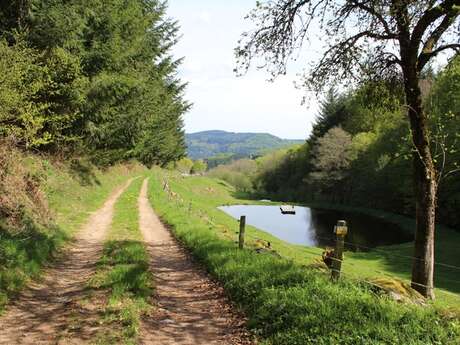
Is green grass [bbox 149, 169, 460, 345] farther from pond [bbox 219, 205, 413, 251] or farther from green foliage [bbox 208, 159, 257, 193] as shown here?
green foliage [bbox 208, 159, 257, 193]

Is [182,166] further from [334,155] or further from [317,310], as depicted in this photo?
[317,310]

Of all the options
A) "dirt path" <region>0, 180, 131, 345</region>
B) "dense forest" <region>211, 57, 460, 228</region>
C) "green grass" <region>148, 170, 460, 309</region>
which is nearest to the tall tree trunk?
"green grass" <region>148, 170, 460, 309</region>

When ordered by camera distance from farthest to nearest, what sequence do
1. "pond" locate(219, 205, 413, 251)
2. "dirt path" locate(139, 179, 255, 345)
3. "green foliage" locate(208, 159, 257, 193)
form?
"green foliage" locate(208, 159, 257, 193)
"pond" locate(219, 205, 413, 251)
"dirt path" locate(139, 179, 255, 345)

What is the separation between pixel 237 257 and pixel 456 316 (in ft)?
19.3

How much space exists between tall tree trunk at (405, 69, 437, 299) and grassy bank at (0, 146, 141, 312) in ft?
31.6

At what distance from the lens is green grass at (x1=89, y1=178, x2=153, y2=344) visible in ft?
24.2

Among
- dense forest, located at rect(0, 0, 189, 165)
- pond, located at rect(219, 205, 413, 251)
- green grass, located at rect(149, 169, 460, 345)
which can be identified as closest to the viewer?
green grass, located at rect(149, 169, 460, 345)

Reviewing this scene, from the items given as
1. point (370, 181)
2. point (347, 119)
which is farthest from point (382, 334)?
point (347, 119)

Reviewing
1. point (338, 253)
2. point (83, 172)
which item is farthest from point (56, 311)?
point (83, 172)

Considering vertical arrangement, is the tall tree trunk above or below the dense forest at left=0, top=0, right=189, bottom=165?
below

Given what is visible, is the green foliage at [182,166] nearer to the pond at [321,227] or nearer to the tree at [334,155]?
the pond at [321,227]

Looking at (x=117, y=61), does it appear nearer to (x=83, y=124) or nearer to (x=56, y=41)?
(x=83, y=124)

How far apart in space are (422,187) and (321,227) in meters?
51.5

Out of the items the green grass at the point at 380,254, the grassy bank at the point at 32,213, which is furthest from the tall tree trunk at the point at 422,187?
the grassy bank at the point at 32,213
